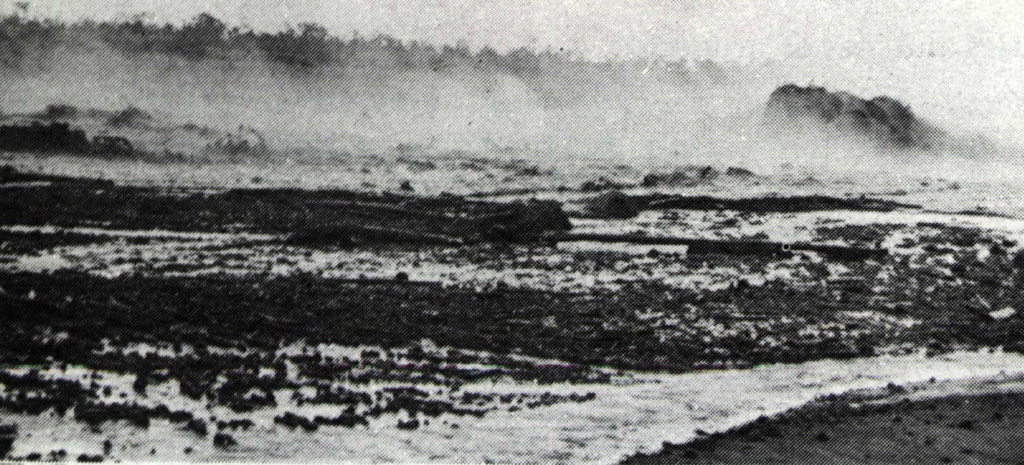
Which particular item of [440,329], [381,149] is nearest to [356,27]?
[381,149]

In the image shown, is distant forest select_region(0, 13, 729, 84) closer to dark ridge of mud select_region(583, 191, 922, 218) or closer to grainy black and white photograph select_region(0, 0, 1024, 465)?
grainy black and white photograph select_region(0, 0, 1024, 465)

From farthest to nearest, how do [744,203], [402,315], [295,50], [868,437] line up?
[744,203] < [295,50] < [402,315] < [868,437]

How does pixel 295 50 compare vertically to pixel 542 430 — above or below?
above

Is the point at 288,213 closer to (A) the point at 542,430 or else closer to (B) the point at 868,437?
(A) the point at 542,430

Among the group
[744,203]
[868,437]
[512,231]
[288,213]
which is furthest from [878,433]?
[288,213]

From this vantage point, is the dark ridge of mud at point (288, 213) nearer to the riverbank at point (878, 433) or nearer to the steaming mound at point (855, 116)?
the steaming mound at point (855, 116)

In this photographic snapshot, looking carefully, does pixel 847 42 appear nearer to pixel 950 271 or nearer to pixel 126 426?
pixel 950 271

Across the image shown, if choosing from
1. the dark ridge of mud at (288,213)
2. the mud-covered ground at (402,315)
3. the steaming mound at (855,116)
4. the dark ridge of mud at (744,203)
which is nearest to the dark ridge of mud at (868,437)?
the mud-covered ground at (402,315)
